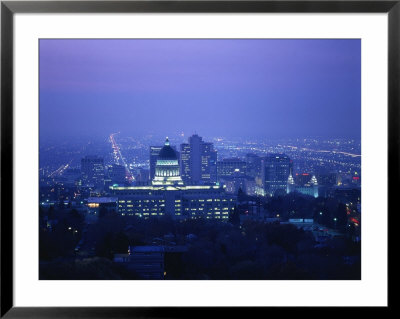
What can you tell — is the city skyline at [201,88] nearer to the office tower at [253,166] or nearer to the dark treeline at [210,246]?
the office tower at [253,166]

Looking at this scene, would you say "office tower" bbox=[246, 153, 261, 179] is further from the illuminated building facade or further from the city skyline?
the city skyline

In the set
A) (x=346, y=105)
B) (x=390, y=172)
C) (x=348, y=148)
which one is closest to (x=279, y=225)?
(x=348, y=148)

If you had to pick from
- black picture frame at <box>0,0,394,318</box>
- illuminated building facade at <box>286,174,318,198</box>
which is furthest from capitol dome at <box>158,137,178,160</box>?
black picture frame at <box>0,0,394,318</box>

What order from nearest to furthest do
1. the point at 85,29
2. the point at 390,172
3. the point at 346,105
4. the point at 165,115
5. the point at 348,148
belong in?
the point at 390,172, the point at 85,29, the point at 348,148, the point at 346,105, the point at 165,115

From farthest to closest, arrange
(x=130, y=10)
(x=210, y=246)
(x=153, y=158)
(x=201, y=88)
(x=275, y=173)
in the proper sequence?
(x=201, y=88) < (x=153, y=158) < (x=275, y=173) < (x=210, y=246) < (x=130, y=10)

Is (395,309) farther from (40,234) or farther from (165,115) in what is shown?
(165,115)

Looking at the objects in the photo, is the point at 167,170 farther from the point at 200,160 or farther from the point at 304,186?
the point at 304,186

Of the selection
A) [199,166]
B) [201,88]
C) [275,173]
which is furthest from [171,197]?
[201,88]
